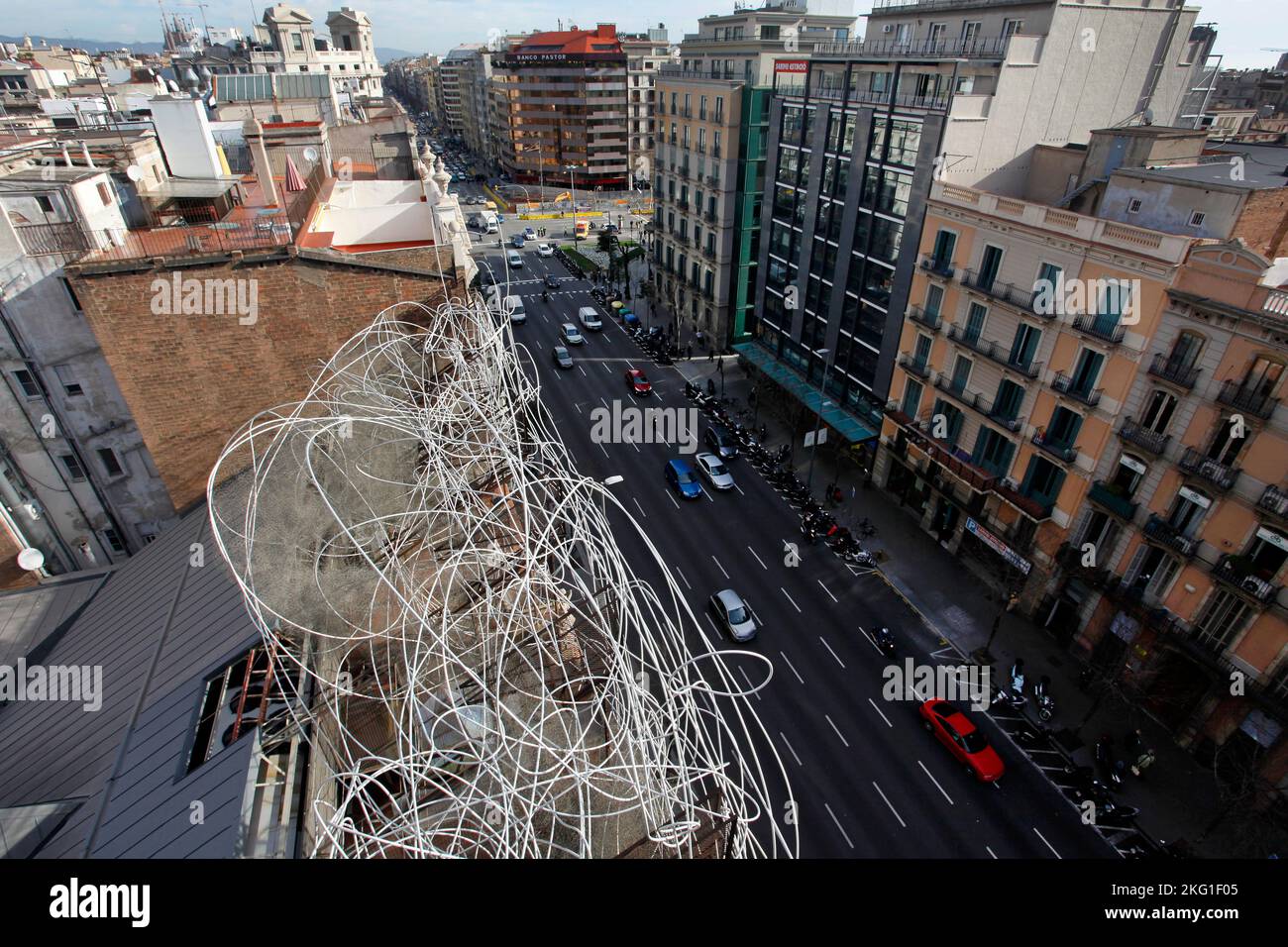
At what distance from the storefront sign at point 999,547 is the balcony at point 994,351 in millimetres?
8455

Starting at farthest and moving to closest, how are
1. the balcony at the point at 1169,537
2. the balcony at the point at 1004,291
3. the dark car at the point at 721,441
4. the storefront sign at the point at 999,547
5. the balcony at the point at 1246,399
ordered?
the dark car at the point at 721,441 → the storefront sign at the point at 999,547 → the balcony at the point at 1004,291 → the balcony at the point at 1169,537 → the balcony at the point at 1246,399

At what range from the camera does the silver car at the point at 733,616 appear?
31.4m

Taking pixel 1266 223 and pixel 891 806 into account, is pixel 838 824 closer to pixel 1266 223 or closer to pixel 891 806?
pixel 891 806

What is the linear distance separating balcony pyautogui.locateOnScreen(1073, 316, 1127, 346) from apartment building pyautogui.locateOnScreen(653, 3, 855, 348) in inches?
1261

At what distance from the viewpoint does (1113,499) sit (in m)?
27.8

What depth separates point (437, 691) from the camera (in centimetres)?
1515

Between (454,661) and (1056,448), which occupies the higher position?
(454,661)

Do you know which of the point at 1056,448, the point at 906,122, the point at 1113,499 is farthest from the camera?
the point at 906,122

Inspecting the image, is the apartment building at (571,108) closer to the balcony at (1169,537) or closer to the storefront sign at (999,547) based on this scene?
the storefront sign at (999,547)

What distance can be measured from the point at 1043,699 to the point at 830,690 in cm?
916

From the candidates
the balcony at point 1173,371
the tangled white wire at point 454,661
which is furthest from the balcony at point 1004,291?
the tangled white wire at point 454,661

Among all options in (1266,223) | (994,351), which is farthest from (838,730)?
(1266,223)

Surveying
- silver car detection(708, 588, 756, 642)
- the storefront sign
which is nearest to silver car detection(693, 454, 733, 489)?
silver car detection(708, 588, 756, 642)

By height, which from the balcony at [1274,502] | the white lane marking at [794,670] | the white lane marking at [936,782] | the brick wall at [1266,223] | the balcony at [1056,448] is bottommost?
the white lane marking at [936,782]
